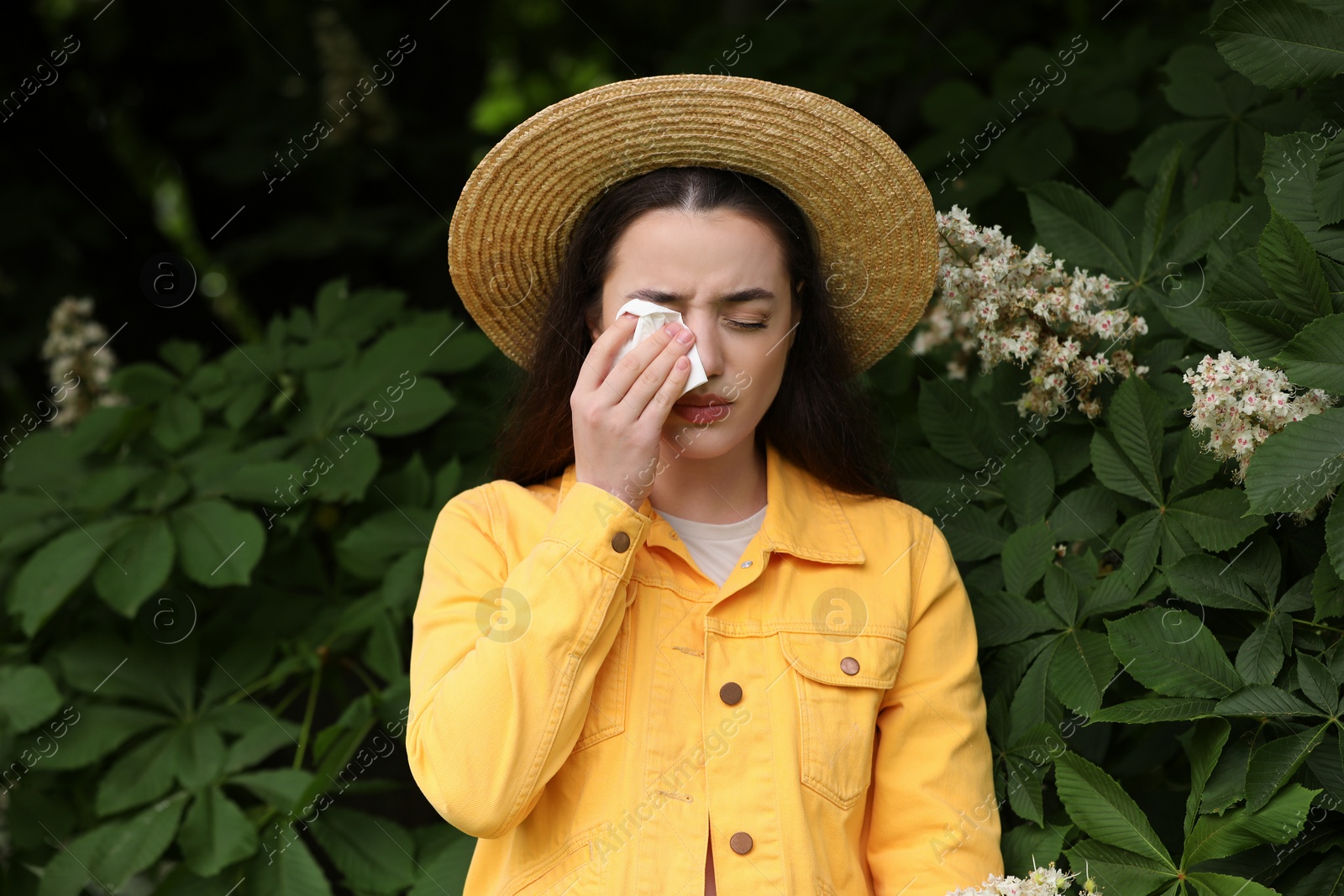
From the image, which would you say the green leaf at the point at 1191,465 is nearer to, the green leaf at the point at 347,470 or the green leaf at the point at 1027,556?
the green leaf at the point at 1027,556

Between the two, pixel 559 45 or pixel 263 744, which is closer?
pixel 263 744

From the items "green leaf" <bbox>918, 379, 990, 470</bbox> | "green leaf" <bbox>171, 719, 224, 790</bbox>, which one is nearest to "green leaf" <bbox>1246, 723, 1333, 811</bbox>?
"green leaf" <bbox>918, 379, 990, 470</bbox>

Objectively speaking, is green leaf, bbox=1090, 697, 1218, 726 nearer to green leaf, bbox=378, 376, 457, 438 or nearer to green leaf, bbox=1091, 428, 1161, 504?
green leaf, bbox=1091, 428, 1161, 504

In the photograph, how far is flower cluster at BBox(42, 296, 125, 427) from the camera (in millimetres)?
2984

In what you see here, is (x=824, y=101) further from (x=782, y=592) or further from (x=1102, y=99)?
(x=1102, y=99)

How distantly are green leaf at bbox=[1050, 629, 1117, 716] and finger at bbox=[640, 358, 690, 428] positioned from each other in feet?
2.37

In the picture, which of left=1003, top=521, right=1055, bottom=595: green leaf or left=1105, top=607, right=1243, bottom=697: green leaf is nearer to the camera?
left=1105, top=607, right=1243, bottom=697: green leaf

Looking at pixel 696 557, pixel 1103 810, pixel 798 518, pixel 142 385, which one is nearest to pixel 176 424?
pixel 142 385

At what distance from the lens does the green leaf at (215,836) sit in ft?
6.73

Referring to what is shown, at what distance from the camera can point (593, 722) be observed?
1.54m

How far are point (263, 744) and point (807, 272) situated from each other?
139 cm

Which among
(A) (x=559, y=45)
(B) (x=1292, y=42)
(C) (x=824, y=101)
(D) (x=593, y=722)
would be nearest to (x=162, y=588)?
(D) (x=593, y=722)

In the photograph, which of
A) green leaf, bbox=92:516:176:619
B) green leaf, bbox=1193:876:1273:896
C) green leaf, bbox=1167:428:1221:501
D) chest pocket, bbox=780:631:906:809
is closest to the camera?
green leaf, bbox=1193:876:1273:896

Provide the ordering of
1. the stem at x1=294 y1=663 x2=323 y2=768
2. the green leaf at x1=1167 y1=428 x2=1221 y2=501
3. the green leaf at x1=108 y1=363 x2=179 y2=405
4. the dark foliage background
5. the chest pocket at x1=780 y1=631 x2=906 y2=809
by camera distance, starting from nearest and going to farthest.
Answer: the chest pocket at x1=780 y1=631 x2=906 y2=809
the green leaf at x1=1167 y1=428 x2=1221 y2=501
the dark foliage background
the stem at x1=294 y1=663 x2=323 y2=768
the green leaf at x1=108 y1=363 x2=179 y2=405
